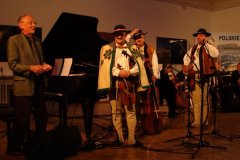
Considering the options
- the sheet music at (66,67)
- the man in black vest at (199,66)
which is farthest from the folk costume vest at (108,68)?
the man in black vest at (199,66)

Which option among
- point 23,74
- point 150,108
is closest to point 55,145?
point 23,74

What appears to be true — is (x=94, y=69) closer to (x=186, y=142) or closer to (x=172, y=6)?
(x=186, y=142)

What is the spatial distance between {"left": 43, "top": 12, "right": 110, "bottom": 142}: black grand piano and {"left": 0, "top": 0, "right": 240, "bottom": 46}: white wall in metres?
3.74

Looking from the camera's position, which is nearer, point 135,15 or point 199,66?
point 199,66

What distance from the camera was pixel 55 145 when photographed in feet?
10.5

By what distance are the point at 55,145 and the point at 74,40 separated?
1652mm

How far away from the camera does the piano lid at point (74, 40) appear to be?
3.97 metres

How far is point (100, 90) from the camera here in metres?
3.69

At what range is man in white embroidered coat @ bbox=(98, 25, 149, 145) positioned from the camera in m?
3.73

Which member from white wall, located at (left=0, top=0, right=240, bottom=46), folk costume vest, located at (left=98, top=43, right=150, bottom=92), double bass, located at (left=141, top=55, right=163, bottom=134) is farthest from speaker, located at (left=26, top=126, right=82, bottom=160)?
white wall, located at (left=0, top=0, right=240, bottom=46)

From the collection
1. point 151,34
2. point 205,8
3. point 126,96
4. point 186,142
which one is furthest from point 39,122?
point 205,8

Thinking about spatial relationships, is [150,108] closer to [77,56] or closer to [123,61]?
[123,61]

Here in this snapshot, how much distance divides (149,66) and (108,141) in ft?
4.33

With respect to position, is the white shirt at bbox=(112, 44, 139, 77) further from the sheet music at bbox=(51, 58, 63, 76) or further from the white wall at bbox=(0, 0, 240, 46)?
the white wall at bbox=(0, 0, 240, 46)
